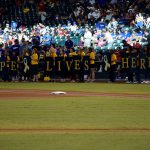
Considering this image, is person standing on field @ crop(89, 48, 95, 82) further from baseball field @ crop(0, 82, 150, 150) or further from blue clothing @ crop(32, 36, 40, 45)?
baseball field @ crop(0, 82, 150, 150)

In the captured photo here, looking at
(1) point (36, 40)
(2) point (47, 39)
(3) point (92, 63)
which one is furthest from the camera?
(2) point (47, 39)

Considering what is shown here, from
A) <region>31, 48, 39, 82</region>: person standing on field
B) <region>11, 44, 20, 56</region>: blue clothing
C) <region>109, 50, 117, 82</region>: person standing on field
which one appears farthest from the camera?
<region>11, 44, 20, 56</region>: blue clothing

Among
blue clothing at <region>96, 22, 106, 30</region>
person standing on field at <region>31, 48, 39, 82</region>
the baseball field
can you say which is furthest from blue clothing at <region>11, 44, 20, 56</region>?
the baseball field

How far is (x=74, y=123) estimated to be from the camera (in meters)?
11.9

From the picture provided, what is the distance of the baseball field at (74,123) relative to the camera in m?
9.17

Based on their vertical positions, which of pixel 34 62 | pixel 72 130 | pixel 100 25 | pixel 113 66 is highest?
pixel 100 25

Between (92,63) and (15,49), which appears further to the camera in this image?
(15,49)

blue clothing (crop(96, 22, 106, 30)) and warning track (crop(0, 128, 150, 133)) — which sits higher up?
blue clothing (crop(96, 22, 106, 30))

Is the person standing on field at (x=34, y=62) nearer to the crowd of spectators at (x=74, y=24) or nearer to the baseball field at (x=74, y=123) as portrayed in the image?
the crowd of spectators at (x=74, y=24)

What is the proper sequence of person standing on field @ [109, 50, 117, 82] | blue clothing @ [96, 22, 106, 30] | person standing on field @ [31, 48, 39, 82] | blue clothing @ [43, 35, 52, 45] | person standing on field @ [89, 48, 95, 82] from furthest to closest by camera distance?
blue clothing @ [43, 35, 52, 45] < blue clothing @ [96, 22, 106, 30] < person standing on field @ [31, 48, 39, 82] < person standing on field @ [89, 48, 95, 82] < person standing on field @ [109, 50, 117, 82]

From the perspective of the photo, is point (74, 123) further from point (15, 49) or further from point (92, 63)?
point (15, 49)

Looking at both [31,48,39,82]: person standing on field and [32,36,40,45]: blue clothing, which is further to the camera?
[32,36,40,45]: blue clothing

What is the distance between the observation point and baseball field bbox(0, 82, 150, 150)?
9172 millimetres

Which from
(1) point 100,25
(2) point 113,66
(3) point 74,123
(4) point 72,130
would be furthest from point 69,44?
(4) point 72,130
